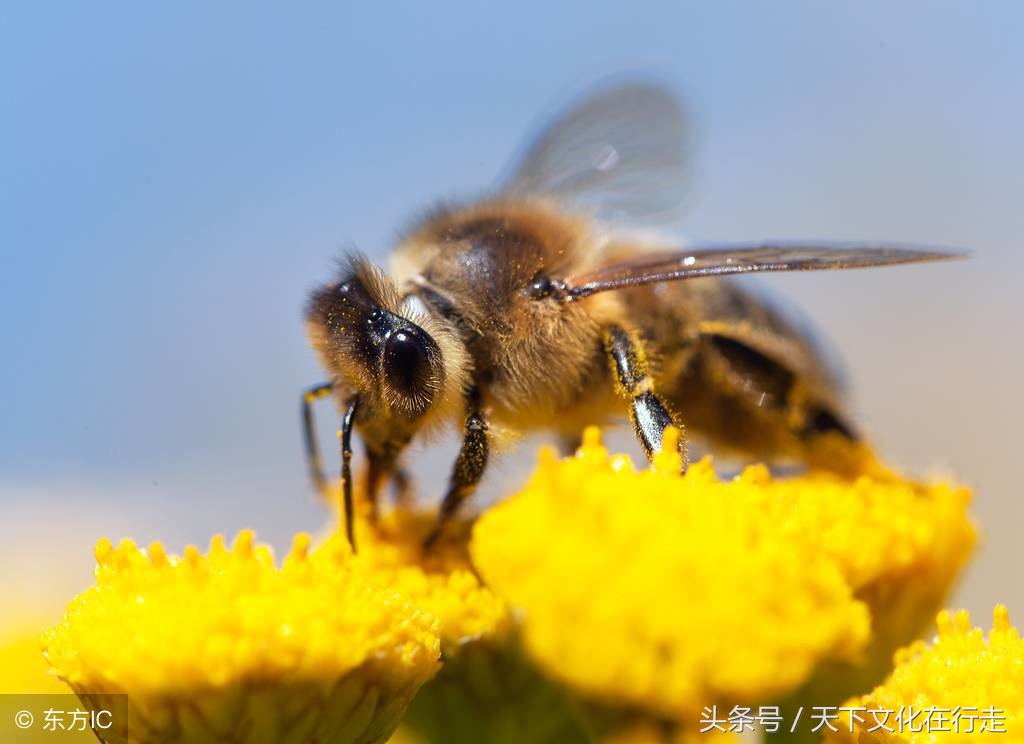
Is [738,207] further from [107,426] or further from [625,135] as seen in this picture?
[625,135]

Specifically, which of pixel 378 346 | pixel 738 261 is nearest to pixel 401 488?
pixel 378 346

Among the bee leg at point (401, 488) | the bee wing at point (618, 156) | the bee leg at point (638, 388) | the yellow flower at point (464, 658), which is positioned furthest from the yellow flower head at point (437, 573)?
the bee wing at point (618, 156)

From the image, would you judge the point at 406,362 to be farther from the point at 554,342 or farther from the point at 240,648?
the point at 240,648

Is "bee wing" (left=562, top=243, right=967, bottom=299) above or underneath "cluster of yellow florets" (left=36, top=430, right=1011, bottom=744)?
above

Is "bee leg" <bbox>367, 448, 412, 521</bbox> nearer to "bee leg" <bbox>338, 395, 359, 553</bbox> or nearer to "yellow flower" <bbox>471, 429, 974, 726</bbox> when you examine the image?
"bee leg" <bbox>338, 395, 359, 553</bbox>

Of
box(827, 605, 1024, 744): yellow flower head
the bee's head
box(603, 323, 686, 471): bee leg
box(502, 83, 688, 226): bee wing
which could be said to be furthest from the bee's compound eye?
box(502, 83, 688, 226): bee wing

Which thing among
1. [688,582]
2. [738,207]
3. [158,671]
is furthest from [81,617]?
[738,207]

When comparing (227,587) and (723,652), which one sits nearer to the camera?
(723,652)
